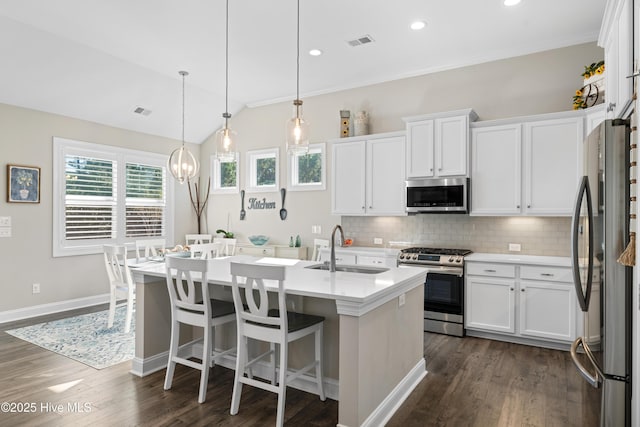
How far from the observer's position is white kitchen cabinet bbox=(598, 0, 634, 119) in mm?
1969

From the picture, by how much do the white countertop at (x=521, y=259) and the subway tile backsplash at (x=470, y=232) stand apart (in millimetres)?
149

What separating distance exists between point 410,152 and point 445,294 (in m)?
1.71

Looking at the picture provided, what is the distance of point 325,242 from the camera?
17.6 feet

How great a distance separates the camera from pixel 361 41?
4.47 meters

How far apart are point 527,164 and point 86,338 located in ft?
16.6

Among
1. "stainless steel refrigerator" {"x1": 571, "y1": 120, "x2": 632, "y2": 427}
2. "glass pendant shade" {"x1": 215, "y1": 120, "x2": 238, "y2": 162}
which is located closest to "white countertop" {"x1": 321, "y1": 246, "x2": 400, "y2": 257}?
"glass pendant shade" {"x1": 215, "y1": 120, "x2": 238, "y2": 162}

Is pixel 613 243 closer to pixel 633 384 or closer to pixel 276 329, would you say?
pixel 633 384

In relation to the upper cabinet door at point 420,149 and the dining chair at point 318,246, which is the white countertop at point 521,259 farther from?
the dining chair at point 318,246

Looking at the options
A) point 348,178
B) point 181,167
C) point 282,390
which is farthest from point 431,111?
point 282,390

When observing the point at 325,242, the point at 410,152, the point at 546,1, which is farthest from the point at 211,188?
the point at 546,1

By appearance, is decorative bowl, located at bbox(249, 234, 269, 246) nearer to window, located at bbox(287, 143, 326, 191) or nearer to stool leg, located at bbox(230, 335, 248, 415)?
window, located at bbox(287, 143, 326, 191)

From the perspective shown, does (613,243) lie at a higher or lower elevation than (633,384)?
higher

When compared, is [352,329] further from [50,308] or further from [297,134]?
[50,308]

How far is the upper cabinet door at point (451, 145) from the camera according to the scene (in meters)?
4.49
